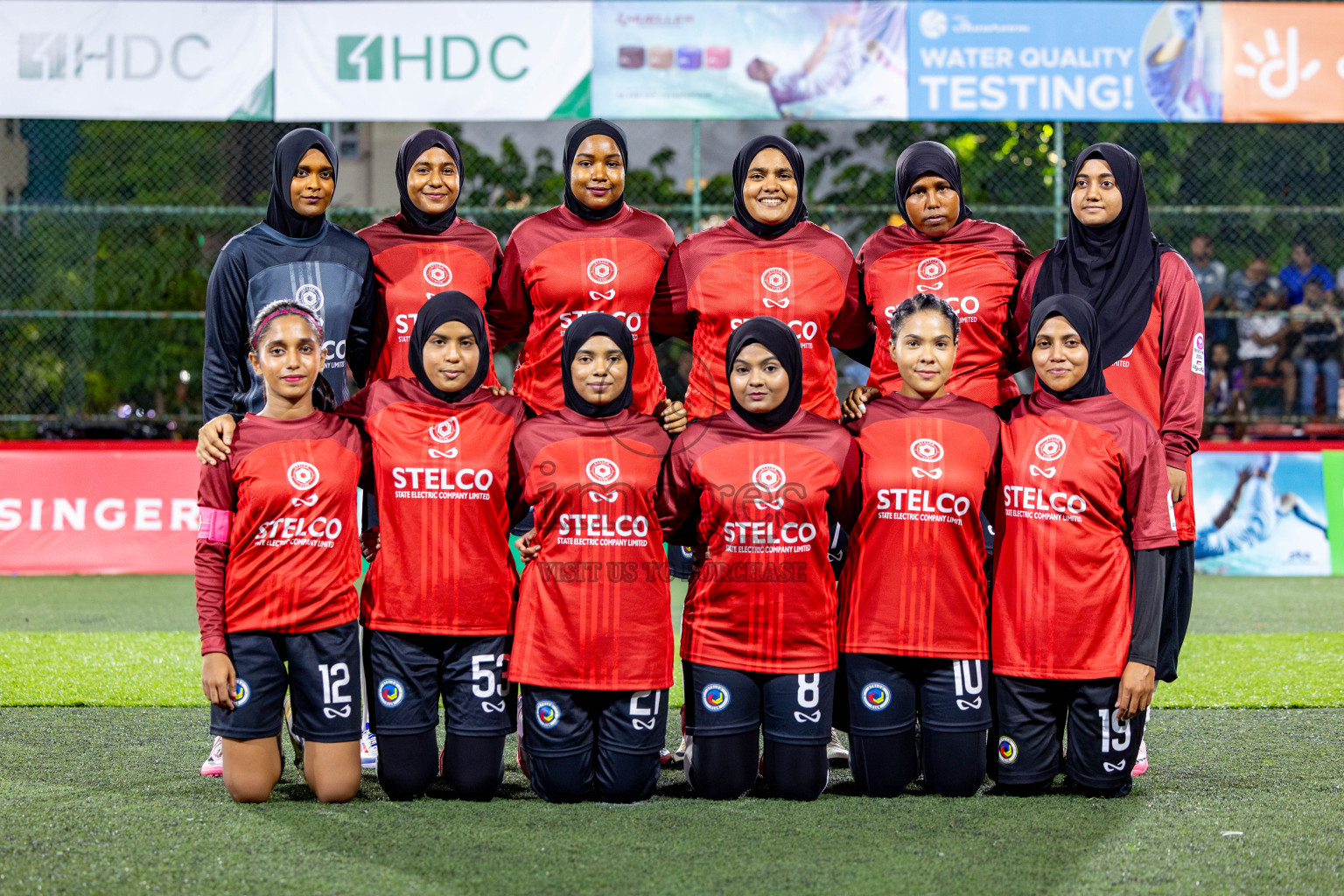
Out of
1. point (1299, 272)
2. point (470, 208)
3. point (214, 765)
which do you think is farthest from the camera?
point (1299, 272)

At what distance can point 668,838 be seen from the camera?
350 cm

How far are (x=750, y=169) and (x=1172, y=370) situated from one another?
64.7 inches

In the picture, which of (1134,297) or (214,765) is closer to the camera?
(214,765)

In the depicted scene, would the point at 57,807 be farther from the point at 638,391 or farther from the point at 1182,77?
the point at 1182,77

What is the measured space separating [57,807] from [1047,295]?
364 centimetres

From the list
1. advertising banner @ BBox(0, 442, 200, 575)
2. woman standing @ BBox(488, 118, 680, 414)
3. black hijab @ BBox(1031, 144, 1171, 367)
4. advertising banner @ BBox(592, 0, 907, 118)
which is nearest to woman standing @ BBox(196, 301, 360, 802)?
woman standing @ BBox(488, 118, 680, 414)

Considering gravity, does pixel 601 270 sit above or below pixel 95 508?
above

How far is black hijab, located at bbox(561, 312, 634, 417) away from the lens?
13.2 feet

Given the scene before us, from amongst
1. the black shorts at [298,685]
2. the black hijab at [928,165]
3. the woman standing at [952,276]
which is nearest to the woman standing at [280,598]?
→ the black shorts at [298,685]

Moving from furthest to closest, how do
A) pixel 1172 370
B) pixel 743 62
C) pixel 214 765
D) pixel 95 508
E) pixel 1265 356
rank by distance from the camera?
pixel 1265 356, pixel 743 62, pixel 95 508, pixel 1172 370, pixel 214 765

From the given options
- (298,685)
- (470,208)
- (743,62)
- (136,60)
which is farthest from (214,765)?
(136,60)

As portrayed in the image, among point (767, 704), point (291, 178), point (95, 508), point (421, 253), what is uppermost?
point (291, 178)

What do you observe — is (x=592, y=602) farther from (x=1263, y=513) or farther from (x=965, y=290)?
(x=1263, y=513)

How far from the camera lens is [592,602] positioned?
394 centimetres
